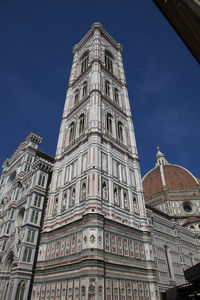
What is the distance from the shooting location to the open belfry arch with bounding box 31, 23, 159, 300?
13.8 meters

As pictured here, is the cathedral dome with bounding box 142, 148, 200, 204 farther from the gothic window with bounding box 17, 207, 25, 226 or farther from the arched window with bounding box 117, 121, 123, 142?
the gothic window with bounding box 17, 207, 25, 226

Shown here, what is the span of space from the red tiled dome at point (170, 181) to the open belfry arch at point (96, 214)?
31394 millimetres

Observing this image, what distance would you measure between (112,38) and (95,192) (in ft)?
106

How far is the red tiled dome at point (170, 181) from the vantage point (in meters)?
51.3

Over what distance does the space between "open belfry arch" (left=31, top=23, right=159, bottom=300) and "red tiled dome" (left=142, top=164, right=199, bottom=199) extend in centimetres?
3139

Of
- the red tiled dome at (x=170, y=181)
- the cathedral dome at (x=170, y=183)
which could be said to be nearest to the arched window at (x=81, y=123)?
the cathedral dome at (x=170, y=183)

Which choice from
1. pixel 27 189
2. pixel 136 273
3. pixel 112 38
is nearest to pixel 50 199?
pixel 27 189

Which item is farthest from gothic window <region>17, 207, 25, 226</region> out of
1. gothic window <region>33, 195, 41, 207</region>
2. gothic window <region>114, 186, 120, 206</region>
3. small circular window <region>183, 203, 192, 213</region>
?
small circular window <region>183, 203, 192, 213</region>

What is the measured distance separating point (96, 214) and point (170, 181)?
43.3 meters

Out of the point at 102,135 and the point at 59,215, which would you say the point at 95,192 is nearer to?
the point at 59,215

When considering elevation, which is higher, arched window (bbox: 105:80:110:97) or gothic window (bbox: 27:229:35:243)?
arched window (bbox: 105:80:110:97)

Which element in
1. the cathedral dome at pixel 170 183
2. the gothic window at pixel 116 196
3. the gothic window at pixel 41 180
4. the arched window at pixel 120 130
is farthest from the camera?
the cathedral dome at pixel 170 183

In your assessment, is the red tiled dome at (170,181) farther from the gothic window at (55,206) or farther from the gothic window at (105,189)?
the gothic window at (105,189)

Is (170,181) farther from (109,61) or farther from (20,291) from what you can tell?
(20,291)
